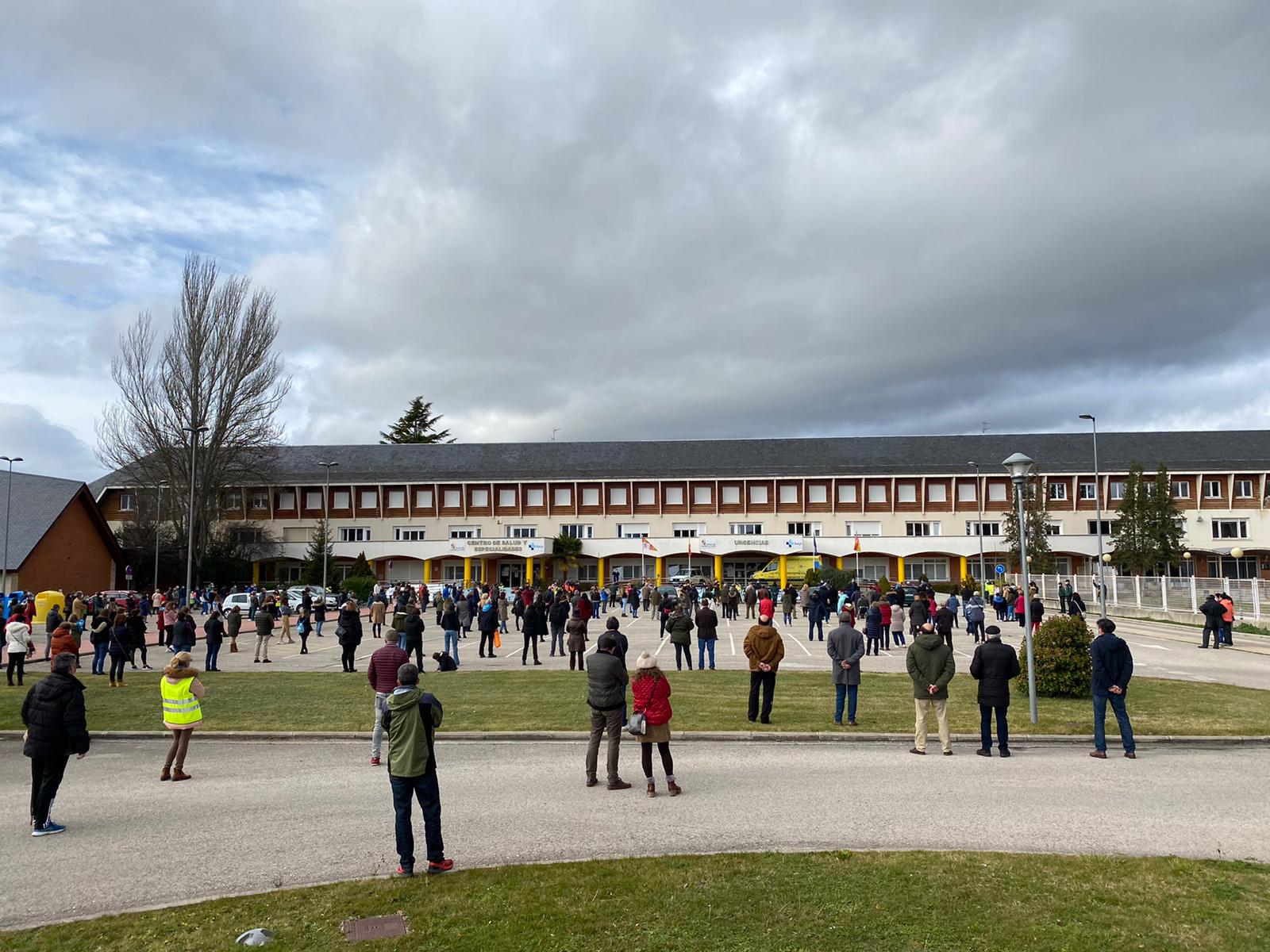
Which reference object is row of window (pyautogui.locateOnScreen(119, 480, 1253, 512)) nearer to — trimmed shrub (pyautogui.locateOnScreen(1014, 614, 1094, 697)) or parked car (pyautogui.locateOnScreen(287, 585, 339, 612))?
parked car (pyautogui.locateOnScreen(287, 585, 339, 612))

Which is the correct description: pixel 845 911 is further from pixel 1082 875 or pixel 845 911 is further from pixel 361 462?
pixel 361 462

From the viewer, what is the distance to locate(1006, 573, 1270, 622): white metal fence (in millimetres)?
31516

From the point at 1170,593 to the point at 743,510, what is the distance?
112 feet

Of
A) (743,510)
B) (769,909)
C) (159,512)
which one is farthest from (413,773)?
(743,510)

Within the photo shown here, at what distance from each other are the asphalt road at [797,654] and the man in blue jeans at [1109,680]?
8.41m

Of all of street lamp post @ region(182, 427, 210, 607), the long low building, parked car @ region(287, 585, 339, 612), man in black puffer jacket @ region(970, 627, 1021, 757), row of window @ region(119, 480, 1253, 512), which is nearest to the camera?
man in black puffer jacket @ region(970, 627, 1021, 757)

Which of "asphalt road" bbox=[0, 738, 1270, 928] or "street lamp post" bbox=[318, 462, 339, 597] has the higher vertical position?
"street lamp post" bbox=[318, 462, 339, 597]

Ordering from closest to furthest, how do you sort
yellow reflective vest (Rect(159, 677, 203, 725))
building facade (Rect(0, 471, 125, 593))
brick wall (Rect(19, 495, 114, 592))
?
1. yellow reflective vest (Rect(159, 677, 203, 725))
2. building facade (Rect(0, 471, 125, 593))
3. brick wall (Rect(19, 495, 114, 592))

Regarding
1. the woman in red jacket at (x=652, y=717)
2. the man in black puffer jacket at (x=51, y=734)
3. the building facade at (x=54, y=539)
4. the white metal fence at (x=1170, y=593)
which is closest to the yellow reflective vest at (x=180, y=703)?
the man in black puffer jacket at (x=51, y=734)

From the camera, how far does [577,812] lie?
8.97m

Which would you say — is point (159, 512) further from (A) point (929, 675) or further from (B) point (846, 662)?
(A) point (929, 675)

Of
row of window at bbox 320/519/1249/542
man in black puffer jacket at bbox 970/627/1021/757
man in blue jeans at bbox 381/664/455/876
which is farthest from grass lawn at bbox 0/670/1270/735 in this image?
row of window at bbox 320/519/1249/542

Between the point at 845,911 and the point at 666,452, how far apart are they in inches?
2702

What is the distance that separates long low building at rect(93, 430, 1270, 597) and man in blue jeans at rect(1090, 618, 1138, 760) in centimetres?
5221
